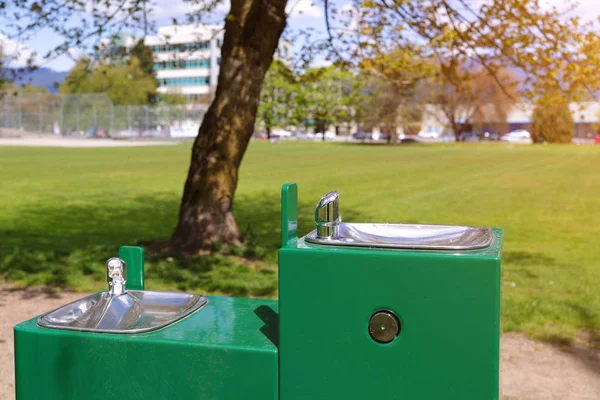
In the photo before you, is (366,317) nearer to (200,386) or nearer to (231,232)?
(200,386)

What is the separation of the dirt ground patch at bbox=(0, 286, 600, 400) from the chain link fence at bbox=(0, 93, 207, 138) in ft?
187

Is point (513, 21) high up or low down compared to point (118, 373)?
up

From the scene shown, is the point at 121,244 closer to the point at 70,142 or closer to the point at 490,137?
the point at 70,142

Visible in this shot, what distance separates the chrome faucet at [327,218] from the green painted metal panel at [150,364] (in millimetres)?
498

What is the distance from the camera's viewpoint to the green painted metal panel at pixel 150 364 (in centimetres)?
301

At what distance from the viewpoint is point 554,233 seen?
13.4m

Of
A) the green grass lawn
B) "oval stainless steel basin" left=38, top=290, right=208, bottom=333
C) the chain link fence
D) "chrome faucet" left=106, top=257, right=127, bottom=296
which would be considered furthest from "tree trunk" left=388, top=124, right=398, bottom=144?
"chrome faucet" left=106, top=257, right=127, bottom=296

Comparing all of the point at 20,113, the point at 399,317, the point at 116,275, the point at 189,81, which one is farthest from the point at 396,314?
the point at 189,81

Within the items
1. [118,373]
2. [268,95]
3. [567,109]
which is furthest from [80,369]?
[268,95]

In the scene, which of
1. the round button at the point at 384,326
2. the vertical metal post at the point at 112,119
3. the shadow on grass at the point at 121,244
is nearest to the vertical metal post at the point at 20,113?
the vertical metal post at the point at 112,119

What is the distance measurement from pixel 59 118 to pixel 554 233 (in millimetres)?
55235

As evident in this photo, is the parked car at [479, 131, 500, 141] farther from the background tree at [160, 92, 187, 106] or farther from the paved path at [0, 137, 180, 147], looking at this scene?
the paved path at [0, 137, 180, 147]

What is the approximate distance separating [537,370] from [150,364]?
11.3ft

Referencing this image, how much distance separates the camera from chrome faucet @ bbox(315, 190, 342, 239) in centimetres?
317
